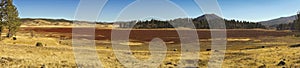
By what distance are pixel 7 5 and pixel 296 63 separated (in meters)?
43.9

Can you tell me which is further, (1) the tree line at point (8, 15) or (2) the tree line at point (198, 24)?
(2) the tree line at point (198, 24)

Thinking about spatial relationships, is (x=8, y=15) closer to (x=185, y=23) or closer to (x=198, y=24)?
(x=185, y=23)

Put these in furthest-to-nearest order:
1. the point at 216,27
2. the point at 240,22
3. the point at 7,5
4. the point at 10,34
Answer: the point at 240,22, the point at 216,27, the point at 10,34, the point at 7,5

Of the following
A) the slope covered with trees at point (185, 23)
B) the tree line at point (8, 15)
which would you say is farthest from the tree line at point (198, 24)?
the tree line at point (8, 15)

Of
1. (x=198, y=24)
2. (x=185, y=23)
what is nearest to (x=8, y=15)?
(x=185, y=23)

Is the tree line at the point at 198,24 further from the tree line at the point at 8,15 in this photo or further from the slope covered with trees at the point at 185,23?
the tree line at the point at 8,15

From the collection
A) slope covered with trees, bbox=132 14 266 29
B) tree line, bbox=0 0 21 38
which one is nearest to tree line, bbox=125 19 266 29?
slope covered with trees, bbox=132 14 266 29

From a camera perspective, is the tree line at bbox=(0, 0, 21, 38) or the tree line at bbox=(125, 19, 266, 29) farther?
the tree line at bbox=(125, 19, 266, 29)

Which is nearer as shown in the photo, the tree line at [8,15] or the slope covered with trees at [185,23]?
the tree line at [8,15]

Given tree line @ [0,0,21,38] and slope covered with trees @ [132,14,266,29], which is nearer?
tree line @ [0,0,21,38]

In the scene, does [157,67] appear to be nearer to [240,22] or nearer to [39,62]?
[39,62]

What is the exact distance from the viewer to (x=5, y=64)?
20922 mm

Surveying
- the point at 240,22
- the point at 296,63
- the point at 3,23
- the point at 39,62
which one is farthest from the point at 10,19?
the point at 240,22

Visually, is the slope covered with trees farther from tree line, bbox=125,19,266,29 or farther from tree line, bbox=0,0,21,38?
tree line, bbox=0,0,21,38
